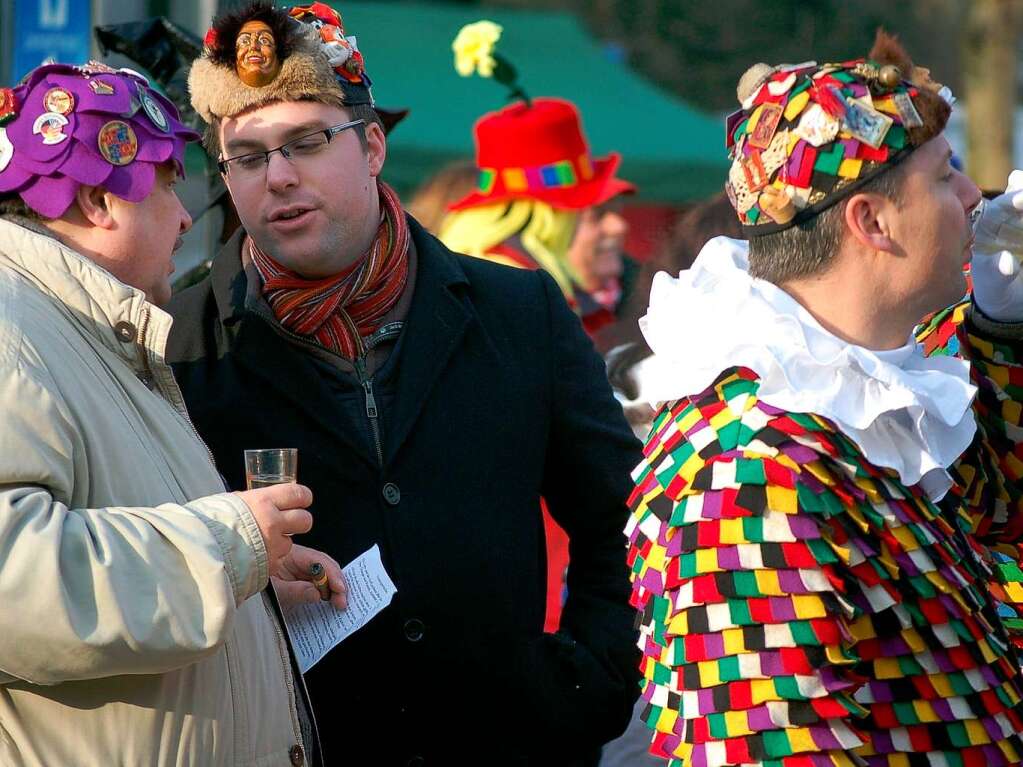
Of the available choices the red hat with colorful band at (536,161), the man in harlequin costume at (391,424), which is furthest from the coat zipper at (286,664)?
the red hat with colorful band at (536,161)

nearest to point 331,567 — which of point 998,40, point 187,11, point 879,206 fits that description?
point 879,206

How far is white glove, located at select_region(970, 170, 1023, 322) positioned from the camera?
288 cm

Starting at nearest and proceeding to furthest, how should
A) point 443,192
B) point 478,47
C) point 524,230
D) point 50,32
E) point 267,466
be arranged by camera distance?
point 267,466
point 50,32
point 478,47
point 524,230
point 443,192

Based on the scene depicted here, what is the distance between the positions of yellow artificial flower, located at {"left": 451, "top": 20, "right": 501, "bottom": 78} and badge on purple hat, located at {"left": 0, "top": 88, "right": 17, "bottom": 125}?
3171 millimetres

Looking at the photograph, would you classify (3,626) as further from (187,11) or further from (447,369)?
(187,11)

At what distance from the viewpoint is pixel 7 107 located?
2.62 meters

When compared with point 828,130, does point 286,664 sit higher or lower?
lower

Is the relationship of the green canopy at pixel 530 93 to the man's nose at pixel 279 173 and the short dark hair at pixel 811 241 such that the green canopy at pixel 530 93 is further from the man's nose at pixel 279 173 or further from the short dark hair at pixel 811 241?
the short dark hair at pixel 811 241

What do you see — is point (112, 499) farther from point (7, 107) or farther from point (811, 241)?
point (811, 241)

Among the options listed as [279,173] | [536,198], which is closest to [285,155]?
[279,173]

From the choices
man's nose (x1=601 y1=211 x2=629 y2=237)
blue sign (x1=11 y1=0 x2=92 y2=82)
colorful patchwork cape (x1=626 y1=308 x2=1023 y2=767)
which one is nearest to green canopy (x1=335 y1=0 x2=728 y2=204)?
man's nose (x1=601 y1=211 x2=629 y2=237)

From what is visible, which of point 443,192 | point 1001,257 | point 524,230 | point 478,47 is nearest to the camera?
point 1001,257

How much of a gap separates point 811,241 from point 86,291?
120 centimetres

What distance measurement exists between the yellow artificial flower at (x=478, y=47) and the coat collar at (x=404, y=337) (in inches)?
91.4
